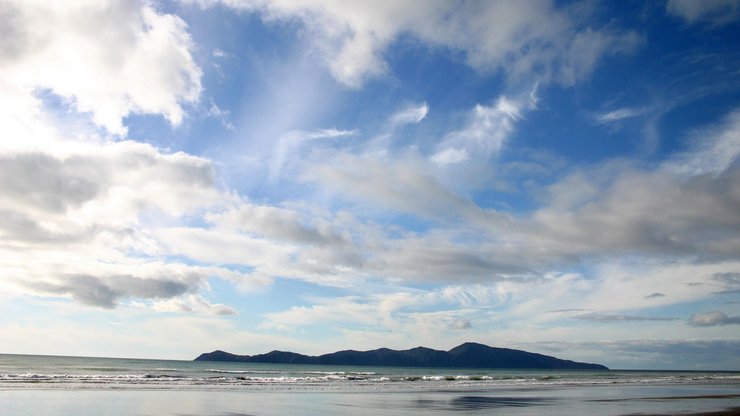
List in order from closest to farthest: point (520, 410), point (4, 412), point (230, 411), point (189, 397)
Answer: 1. point (4, 412)
2. point (230, 411)
3. point (520, 410)
4. point (189, 397)

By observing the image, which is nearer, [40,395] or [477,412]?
[477,412]

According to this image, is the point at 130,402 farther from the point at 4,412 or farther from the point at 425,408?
the point at 425,408

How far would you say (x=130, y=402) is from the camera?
3312cm

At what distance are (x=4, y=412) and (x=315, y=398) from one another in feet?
65.8

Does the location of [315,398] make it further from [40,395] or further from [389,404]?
[40,395]

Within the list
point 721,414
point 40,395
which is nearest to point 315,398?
point 40,395

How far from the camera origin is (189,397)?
38938 mm

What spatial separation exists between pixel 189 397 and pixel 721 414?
117 ft

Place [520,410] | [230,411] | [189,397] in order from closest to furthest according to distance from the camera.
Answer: [230,411]
[520,410]
[189,397]

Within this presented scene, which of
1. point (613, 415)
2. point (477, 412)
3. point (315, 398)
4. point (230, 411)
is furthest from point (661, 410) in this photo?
point (230, 411)

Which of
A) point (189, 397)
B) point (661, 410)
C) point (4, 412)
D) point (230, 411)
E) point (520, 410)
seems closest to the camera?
point (4, 412)

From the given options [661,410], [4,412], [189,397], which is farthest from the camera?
[189,397]

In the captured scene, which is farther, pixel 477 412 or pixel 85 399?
pixel 85 399

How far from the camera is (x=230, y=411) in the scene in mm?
29906
